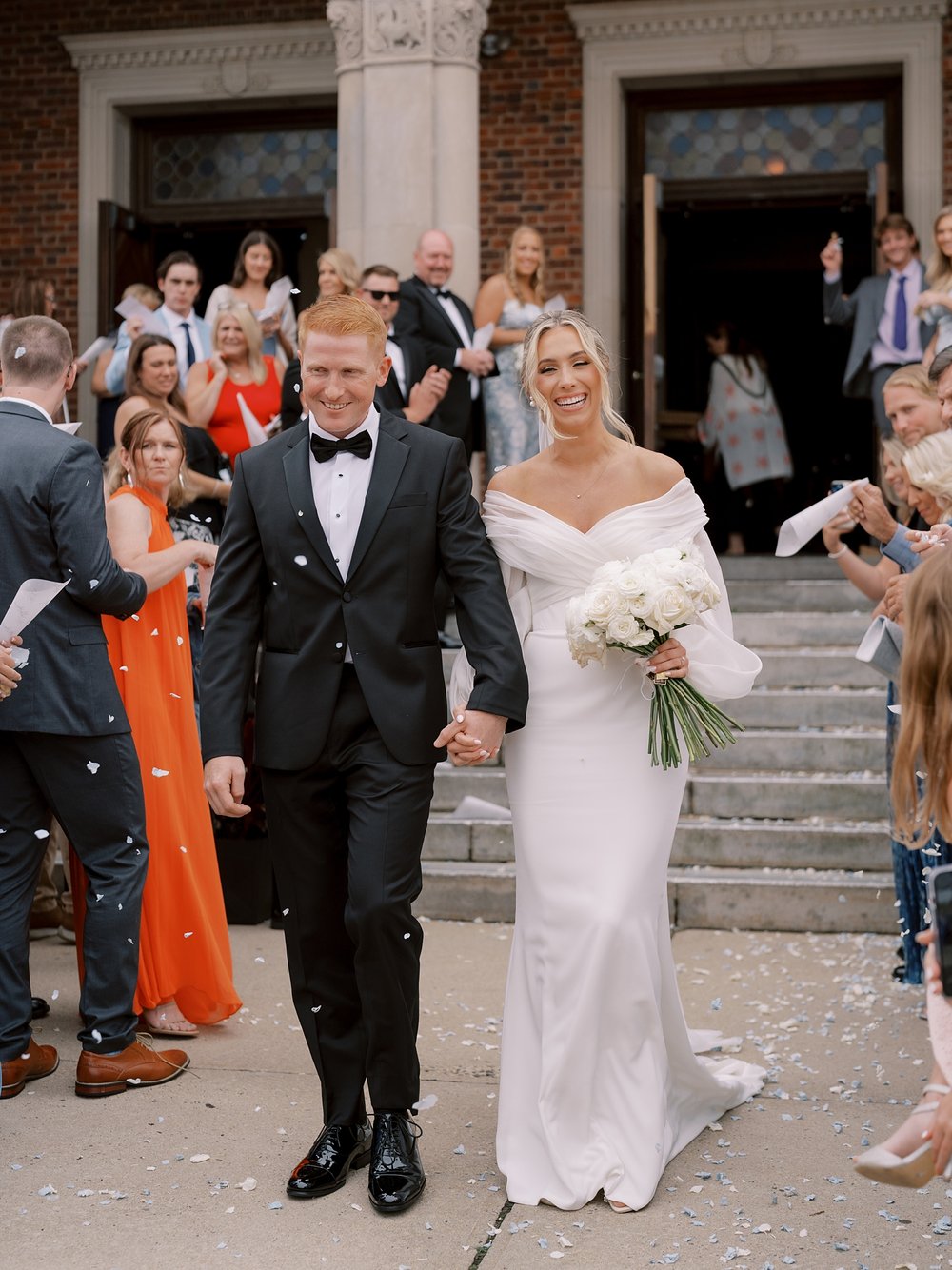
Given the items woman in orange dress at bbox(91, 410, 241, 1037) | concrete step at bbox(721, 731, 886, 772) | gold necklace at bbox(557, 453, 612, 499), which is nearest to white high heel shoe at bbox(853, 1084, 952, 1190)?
gold necklace at bbox(557, 453, 612, 499)

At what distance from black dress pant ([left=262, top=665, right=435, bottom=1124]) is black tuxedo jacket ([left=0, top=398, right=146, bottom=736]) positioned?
96 cm

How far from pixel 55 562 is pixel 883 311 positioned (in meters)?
6.77

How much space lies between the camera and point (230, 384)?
812 cm

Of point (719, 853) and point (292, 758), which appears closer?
point (292, 758)

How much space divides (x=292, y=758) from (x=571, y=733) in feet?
2.36

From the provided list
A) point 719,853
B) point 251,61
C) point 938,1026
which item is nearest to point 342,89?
point 251,61

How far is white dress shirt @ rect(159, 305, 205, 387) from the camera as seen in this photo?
29.0 ft

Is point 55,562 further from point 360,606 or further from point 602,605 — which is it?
point 602,605

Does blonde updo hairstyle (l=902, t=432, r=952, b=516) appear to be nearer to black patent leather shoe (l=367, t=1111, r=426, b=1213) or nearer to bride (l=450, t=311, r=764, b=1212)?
bride (l=450, t=311, r=764, b=1212)

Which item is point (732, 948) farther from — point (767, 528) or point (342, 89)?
point (767, 528)

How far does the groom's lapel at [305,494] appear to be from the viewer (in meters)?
3.91

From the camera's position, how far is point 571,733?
4137 millimetres

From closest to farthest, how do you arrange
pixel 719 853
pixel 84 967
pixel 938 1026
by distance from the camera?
pixel 938 1026 < pixel 84 967 < pixel 719 853

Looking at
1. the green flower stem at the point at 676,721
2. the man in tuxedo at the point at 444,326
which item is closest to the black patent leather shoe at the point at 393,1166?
the green flower stem at the point at 676,721
